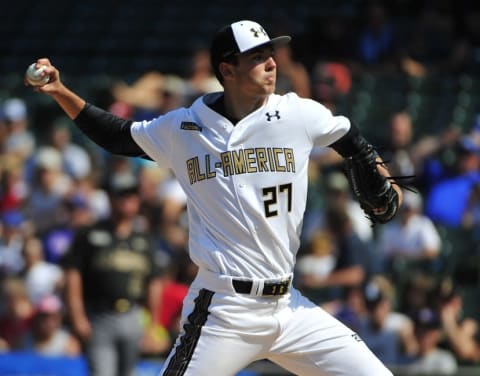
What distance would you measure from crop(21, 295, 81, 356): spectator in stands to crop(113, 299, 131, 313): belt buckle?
1226mm

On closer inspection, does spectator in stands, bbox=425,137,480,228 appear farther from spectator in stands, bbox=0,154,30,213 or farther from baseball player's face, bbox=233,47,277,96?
baseball player's face, bbox=233,47,277,96

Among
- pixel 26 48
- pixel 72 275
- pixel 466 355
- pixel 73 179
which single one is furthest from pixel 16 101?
pixel 466 355

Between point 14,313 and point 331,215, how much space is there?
9.83 feet

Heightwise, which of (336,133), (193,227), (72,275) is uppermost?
(336,133)

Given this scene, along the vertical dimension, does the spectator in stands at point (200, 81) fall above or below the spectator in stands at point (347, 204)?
above

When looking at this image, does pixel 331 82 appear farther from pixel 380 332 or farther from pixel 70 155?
pixel 380 332

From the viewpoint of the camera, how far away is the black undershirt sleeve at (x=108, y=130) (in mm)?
5234

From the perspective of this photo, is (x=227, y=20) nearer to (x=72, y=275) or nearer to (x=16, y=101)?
(x=16, y=101)

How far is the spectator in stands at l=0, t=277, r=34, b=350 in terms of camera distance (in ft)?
31.9

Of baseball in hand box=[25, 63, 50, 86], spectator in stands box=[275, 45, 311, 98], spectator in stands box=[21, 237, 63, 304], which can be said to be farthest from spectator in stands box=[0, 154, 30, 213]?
baseball in hand box=[25, 63, 50, 86]

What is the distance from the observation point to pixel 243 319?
484 centimetres

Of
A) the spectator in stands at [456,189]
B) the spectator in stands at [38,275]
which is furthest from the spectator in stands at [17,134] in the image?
the spectator in stands at [456,189]

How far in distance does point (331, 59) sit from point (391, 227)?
3169 millimetres

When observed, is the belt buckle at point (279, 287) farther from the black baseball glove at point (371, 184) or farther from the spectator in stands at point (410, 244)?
the spectator in stands at point (410, 244)
